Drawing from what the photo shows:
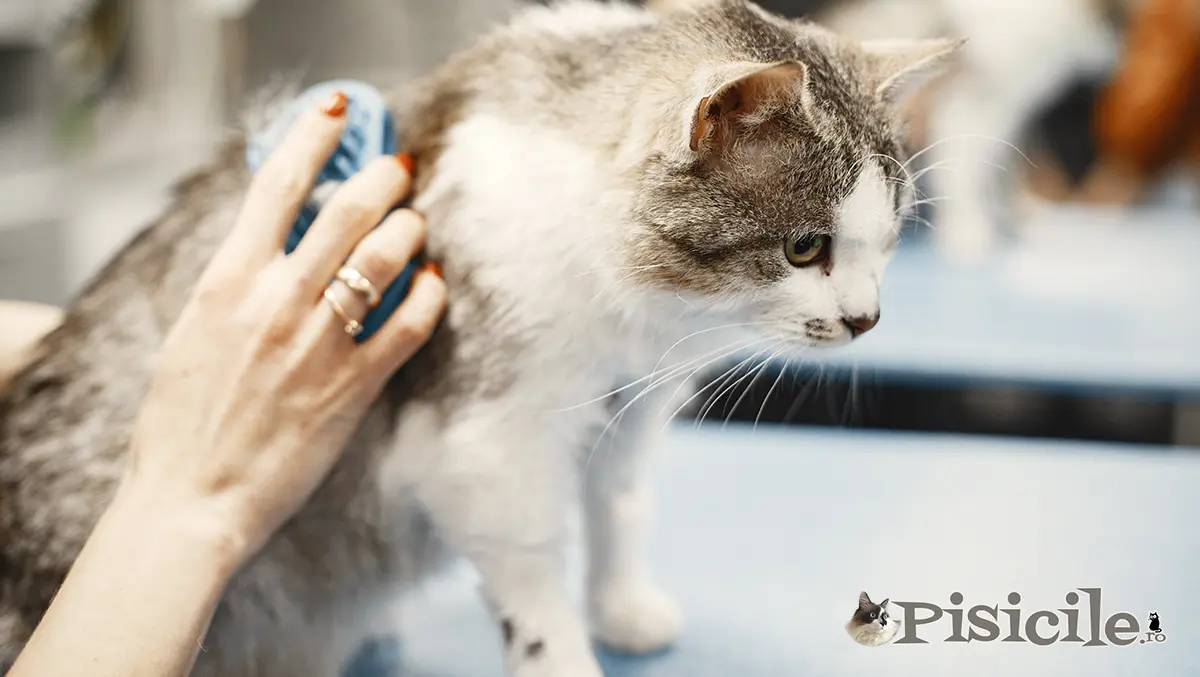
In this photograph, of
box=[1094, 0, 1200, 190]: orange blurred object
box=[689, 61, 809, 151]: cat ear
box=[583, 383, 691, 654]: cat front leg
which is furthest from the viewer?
box=[1094, 0, 1200, 190]: orange blurred object

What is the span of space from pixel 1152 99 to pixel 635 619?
1849 mm

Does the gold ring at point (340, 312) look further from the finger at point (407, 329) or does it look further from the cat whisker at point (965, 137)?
the cat whisker at point (965, 137)

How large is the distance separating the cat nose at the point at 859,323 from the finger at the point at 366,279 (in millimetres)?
328

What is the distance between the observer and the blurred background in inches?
46.6

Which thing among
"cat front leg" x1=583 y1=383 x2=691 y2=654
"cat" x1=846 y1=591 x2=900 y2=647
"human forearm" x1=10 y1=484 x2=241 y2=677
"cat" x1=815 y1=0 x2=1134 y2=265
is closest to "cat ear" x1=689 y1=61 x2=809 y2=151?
"cat front leg" x1=583 y1=383 x2=691 y2=654

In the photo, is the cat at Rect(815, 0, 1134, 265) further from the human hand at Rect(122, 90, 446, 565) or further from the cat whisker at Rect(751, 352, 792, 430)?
the human hand at Rect(122, 90, 446, 565)

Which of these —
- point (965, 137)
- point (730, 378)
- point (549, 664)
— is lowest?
point (549, 664)

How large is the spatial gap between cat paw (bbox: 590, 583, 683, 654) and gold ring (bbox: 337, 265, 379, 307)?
346 mm

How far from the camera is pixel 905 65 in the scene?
74 cm

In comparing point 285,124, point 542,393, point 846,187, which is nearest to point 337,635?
point 542,393

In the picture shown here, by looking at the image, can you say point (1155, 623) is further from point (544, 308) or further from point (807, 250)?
point (544, 308)

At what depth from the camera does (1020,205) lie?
2.08 metres

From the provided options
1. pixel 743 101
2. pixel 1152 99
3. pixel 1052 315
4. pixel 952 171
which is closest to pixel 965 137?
pixel 952 171

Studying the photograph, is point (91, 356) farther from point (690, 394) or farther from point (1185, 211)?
point (1185, 211)
